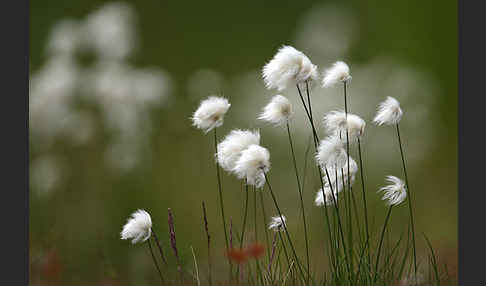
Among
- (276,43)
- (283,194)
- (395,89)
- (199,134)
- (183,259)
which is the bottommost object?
(183,259)

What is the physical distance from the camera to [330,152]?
79.6 inches

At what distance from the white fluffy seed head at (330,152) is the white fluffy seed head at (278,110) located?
15 cm

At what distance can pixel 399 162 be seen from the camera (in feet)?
10.0

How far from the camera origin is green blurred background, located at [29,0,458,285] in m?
2.96

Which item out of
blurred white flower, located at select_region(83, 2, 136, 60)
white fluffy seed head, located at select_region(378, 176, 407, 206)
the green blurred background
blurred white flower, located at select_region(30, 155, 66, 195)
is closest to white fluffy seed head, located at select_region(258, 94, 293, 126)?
white fluffy seed head, located at select_region(378, 176, 407, 206)

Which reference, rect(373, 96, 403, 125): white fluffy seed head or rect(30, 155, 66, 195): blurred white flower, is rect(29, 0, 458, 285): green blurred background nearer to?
rect(30, 155, 66, 195): blurred white flower

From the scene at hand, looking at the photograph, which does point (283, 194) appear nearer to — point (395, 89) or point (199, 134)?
point (199, 134)

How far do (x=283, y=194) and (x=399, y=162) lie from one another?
0.61 metres

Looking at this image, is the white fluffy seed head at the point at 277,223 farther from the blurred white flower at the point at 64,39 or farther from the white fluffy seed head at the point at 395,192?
the blurred white flower at the point at 64,39

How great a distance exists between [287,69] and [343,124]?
0.94 feet

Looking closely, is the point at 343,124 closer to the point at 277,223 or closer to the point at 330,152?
the point at 330,152

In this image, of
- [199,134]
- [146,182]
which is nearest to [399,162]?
[199,134]

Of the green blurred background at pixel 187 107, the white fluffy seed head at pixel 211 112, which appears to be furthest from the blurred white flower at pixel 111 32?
the white fluffy seed head at pixel 211 112

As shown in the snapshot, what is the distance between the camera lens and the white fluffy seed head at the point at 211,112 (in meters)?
2.02
